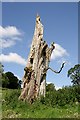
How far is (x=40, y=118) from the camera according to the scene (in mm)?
20922

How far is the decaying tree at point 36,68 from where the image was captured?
1122 inches

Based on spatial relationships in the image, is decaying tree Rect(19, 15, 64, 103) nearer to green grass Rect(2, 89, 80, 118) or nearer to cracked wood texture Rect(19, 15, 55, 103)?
cracked wood texture Rect(19, 15, 55, 103)

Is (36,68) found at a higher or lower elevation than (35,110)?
higher

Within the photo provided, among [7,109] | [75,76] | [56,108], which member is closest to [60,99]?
[56,108]

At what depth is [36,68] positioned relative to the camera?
94.1 feet

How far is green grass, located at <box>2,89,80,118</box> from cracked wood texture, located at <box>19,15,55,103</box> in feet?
5.51

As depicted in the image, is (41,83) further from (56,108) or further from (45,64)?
(56,108)

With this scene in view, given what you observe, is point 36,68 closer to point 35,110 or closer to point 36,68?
point 36,68

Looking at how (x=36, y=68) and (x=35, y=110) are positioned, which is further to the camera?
(x=36, y=68)

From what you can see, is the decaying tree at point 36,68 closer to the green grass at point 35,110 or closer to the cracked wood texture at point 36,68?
the cracked wood texture at point 36,68

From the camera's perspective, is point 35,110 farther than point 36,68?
No

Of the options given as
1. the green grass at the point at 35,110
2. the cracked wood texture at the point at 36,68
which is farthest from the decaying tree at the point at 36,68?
the green grass at the point at 35,110

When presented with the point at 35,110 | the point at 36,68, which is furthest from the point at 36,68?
the point at 35,110

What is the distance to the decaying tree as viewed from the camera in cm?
2850
